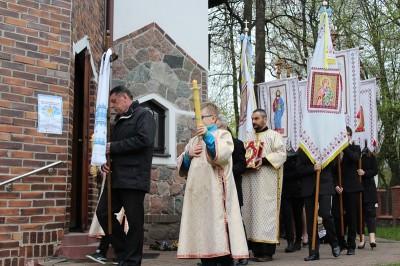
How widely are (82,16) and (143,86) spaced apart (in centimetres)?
265

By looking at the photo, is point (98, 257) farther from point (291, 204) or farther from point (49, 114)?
point (291, 204)

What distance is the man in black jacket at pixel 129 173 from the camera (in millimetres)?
6102

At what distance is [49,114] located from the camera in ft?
23.5

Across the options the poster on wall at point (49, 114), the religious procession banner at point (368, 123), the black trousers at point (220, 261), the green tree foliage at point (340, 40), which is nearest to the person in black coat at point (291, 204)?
the religious procession banner at point (368, 123)

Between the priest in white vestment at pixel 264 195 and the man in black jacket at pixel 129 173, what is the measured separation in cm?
231

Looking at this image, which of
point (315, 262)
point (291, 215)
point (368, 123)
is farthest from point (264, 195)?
point (368, 123)

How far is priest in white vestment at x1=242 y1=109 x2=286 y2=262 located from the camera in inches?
317

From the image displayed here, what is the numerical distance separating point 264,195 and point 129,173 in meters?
2.57

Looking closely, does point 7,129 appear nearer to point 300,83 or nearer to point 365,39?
point 300,83

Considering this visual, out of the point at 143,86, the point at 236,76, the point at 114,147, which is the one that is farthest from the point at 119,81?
the point at 236,76

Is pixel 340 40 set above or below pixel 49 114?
above

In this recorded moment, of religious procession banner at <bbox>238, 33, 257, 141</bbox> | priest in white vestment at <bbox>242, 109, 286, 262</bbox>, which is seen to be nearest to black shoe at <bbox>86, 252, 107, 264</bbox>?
priest in white vestment at <bbox>242, 109, 286, 262</bbox>

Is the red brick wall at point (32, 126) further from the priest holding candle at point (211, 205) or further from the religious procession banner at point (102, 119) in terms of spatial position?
the priest holding candle at point (211, 205)

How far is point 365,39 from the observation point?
80.7ft
